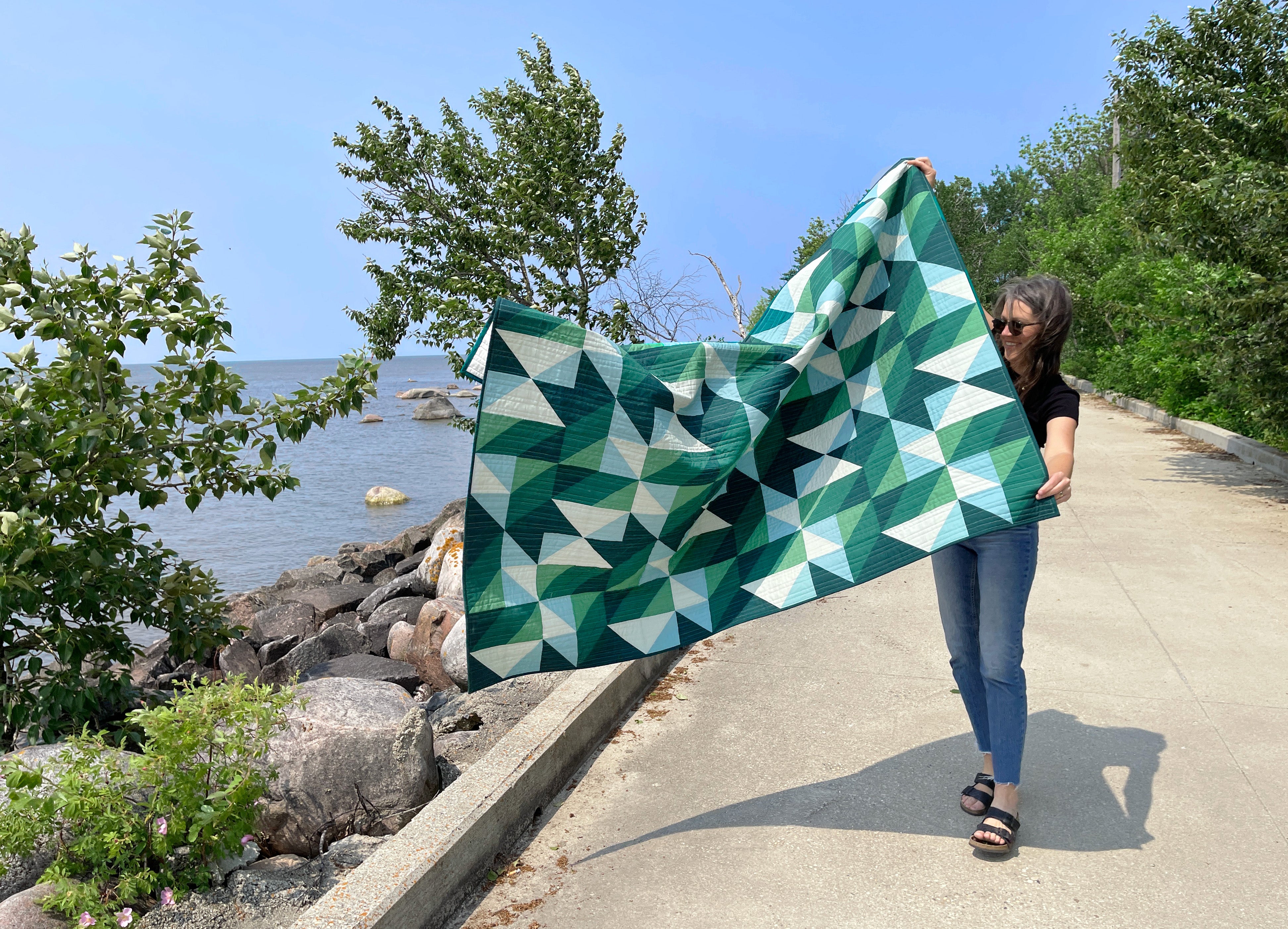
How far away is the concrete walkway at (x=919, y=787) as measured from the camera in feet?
10.5

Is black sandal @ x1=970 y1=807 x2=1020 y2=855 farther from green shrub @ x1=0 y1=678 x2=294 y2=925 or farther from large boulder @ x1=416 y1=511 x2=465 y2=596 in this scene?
large boulder @ x1=416 y1=511 x2=465 y2=596

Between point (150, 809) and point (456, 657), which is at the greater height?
point (150, 809)

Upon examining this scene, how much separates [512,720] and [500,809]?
62.0 inches

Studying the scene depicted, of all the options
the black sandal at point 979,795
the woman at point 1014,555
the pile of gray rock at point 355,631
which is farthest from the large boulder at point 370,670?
the woman at point 1014,555

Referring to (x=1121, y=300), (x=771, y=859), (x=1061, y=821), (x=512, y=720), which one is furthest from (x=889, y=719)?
(x=1121, y=300)

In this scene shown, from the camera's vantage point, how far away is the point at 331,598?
37.8ft

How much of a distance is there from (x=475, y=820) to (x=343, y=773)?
3.03 ft

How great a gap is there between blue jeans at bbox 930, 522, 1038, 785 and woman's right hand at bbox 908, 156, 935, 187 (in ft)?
4.67

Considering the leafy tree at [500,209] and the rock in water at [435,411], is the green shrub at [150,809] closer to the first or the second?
the leafy tree at [500,209]

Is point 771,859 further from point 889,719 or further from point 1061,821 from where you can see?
point 889,719

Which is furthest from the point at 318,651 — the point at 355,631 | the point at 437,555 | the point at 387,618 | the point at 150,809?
the point at 150,809

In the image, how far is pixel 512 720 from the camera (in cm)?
512

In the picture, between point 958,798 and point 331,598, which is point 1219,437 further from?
point 958,798

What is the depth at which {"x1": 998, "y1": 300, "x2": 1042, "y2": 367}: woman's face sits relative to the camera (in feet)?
11.2
